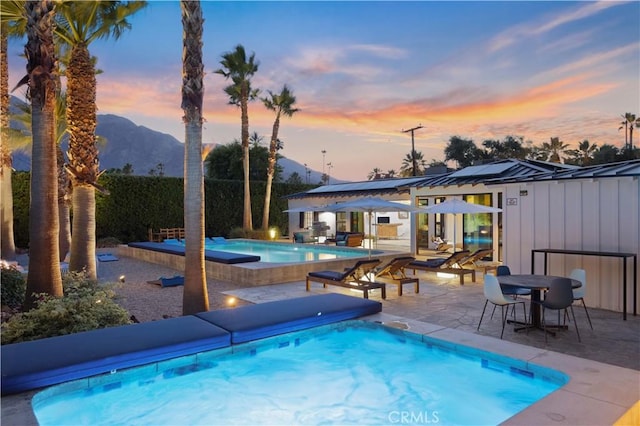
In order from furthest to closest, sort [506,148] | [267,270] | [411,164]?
[411,164]
[506,148]
[267,270]

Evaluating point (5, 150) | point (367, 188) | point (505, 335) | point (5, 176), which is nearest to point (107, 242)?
point (5, 176)

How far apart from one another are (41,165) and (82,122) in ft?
10.0

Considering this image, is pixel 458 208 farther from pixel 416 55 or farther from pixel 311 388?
pixel 311 388

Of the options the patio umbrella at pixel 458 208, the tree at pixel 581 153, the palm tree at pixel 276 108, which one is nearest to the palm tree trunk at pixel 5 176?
the palm tree at pixel 276 108

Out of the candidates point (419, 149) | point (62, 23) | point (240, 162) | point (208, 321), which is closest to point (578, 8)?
point (208, 321)

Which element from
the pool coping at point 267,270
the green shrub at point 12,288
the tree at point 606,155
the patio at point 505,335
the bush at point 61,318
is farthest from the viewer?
the tree at point 606,155

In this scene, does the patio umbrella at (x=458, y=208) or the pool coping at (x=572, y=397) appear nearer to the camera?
the pool coping at (x=572, y=397)

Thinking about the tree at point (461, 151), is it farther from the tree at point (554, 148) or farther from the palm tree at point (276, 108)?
the palm tree at point (276, 108)

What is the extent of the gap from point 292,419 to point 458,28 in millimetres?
12782

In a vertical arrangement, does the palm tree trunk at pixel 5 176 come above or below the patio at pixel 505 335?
above

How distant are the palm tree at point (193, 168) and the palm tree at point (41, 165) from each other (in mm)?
2072

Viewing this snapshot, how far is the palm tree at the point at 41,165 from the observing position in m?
6.27

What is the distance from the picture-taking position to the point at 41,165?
6.40m

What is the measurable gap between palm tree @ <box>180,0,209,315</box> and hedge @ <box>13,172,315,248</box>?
15.3 metres
